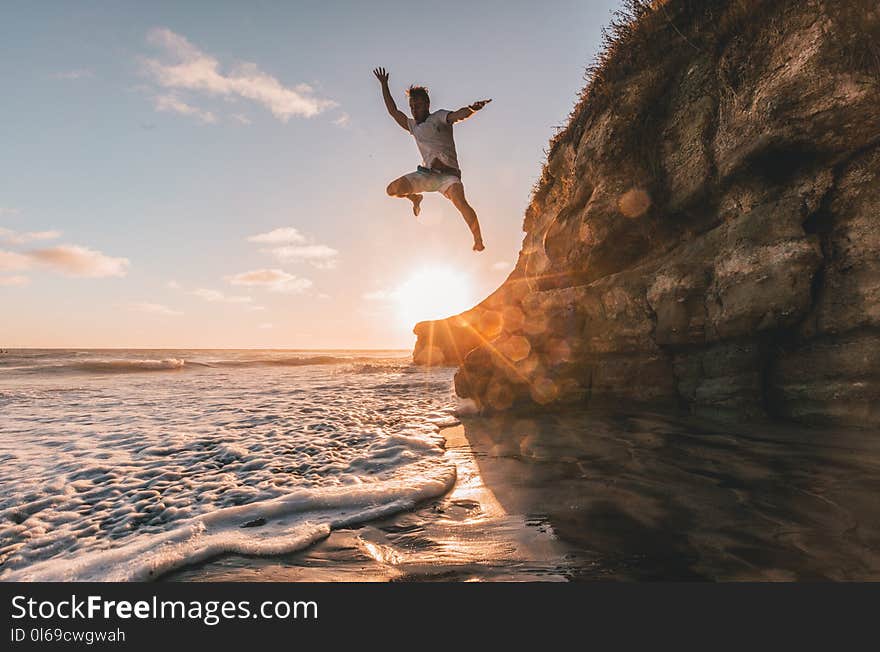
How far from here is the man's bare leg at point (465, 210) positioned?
6.67 meters

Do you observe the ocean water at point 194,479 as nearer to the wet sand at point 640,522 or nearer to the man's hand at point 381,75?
the wet sand at point 640,522

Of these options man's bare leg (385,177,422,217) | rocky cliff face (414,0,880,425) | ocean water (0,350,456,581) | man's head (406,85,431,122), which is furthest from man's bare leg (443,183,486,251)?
ocean water (0,350,456,581)

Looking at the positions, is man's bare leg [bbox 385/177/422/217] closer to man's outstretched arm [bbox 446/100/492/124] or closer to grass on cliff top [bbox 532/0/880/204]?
man's outstretched arm [bbox 446/100/492/124]

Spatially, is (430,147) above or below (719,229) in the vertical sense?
above

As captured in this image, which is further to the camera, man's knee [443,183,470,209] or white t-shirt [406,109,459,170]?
man's knee [443,183,470,209]

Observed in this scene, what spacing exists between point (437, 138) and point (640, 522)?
19.5ft

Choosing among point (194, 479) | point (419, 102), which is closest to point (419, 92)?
point (419, 102)

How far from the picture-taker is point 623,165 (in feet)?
22.5

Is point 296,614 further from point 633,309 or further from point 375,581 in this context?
point 633,309

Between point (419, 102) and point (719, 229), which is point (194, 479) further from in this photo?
point (719, 229)

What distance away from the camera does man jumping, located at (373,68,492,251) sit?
21.3ft

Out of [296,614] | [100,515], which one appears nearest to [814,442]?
[296,614]

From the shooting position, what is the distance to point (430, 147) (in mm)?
6516

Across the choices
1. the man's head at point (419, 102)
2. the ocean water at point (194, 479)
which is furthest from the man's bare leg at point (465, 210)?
the ocean water at point (194, 479)
